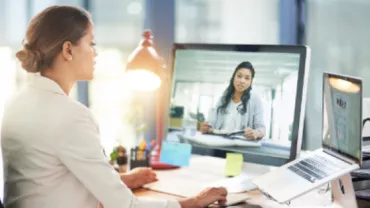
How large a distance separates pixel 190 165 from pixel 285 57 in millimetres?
633

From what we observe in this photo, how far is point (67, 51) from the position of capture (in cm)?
158

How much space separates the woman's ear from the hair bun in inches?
2.6

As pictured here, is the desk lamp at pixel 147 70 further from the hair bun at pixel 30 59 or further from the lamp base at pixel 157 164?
the hair bun at pixel 30 59

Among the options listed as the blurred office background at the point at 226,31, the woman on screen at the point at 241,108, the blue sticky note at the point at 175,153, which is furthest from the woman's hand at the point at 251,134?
the blurred office background at the point at 226,31

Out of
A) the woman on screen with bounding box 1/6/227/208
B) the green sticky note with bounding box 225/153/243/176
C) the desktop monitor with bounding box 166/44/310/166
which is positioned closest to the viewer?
the woman on screen with bounding box 1/6/227/208

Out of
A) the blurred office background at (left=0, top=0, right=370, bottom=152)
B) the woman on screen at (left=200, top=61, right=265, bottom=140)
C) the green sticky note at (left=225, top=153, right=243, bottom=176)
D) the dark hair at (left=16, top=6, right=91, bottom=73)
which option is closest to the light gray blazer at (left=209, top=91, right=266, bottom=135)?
the woman on screen at (left=200, top=61, right=265, bottom=140)

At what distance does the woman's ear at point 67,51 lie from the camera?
157cm

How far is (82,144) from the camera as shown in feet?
4.88

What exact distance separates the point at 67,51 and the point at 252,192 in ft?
2.53

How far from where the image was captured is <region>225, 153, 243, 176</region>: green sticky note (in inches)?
78.8

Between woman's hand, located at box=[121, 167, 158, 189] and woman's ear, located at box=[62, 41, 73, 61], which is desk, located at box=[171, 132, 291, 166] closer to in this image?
woman's hand, located at box=[121, 167, 158, 189]

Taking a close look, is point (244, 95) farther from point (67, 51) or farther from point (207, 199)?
point (67, 51)

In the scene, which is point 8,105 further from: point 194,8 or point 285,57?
point 194,8

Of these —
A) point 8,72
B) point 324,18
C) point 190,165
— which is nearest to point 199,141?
point 190,165
